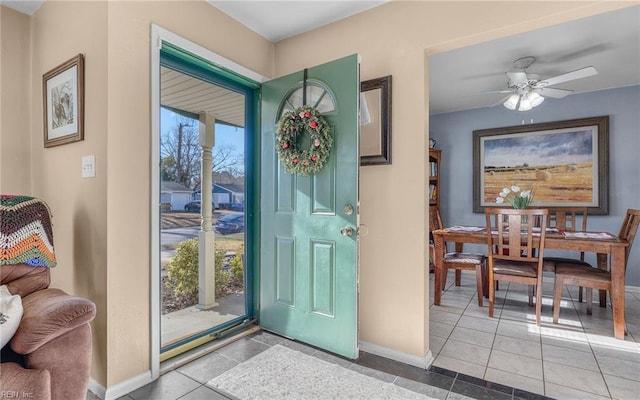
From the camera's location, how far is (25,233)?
1685 mm

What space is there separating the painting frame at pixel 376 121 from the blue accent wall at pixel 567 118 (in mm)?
3220

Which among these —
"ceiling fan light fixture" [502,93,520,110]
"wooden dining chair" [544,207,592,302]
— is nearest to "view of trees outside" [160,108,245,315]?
"ceiling fan light fixture" [502,93,520,110]

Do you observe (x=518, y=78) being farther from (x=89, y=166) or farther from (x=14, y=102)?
(x=14, y=102)

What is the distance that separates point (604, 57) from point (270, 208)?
3.62 m

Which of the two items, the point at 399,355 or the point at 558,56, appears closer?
the point at 399,355

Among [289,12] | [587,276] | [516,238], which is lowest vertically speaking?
[587,276]

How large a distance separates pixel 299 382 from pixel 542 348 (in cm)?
188

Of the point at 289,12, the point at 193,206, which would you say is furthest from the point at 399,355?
the point at 289,12

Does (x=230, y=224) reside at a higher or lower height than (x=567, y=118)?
lower

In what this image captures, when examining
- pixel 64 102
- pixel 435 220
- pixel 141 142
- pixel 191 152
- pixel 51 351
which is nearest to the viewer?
pixel 51 351

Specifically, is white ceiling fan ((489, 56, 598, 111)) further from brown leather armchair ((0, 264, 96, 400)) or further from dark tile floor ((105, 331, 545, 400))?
brown leather armchair ((0, 264, 96, 400))

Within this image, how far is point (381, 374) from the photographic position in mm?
2045

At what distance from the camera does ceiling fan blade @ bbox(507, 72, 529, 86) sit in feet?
9.75

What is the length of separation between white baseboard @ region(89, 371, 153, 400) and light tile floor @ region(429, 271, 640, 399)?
1897 mm
